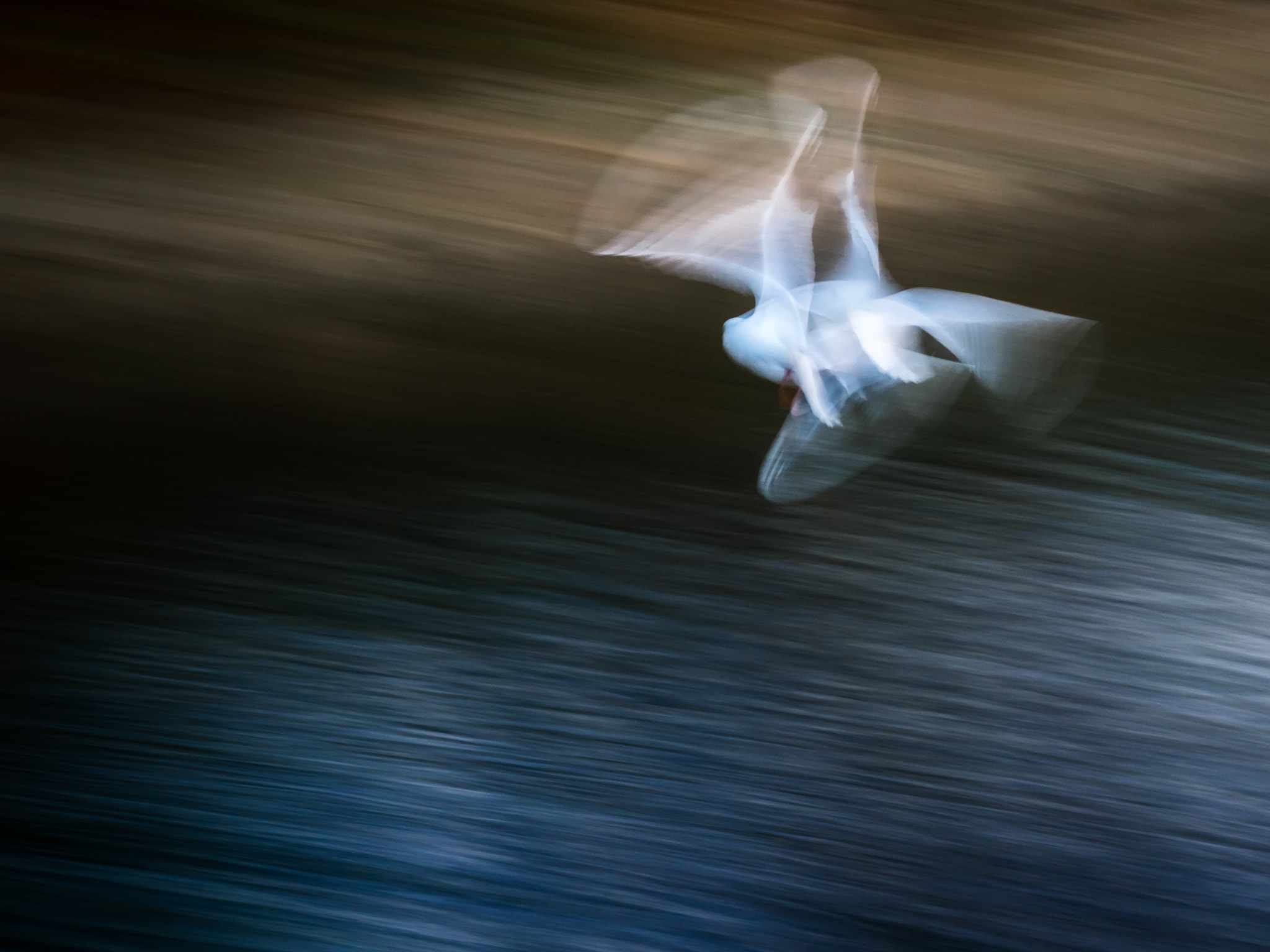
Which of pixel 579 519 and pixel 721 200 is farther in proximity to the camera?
pixel 721 200

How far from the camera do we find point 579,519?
68 centimetres

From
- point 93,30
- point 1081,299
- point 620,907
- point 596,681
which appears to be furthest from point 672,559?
point 93,30

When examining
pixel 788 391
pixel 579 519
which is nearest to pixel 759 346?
pixel 788 391

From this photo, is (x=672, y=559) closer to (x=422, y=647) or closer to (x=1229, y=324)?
(x=422, y=647)

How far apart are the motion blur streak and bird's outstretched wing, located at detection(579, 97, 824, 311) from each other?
2 cm

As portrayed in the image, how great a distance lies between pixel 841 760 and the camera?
59 centimetres

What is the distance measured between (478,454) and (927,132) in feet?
1.44

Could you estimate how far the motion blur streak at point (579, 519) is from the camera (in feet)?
1.82

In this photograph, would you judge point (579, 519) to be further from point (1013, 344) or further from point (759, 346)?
point (1013, 344)

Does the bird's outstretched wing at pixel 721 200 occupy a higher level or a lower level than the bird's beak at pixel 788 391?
higher

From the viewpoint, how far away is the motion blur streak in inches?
21.8

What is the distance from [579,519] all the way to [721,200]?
26cm

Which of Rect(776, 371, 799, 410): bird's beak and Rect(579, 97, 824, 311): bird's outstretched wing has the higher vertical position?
Rect(579, 97, 824, 311): bird's outstretched wing

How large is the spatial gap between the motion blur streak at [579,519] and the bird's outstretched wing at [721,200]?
0.02m
